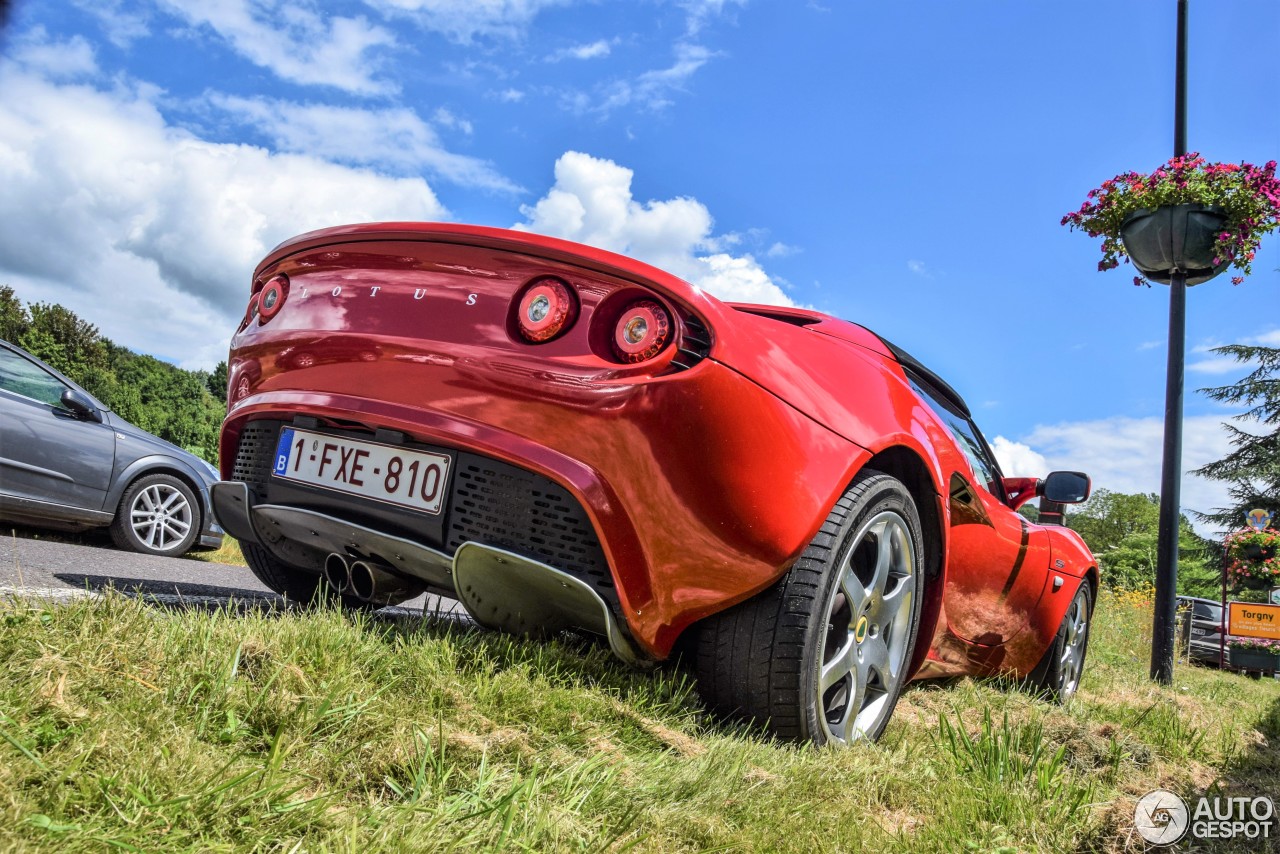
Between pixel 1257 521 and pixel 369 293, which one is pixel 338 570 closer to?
pixel 369 293

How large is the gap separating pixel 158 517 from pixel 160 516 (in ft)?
0.05

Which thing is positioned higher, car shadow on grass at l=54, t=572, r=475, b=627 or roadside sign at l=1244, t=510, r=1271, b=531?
roadside sign at l=1244, t=510, r=1271, b=531

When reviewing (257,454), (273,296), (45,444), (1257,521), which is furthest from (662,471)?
(1257,521)

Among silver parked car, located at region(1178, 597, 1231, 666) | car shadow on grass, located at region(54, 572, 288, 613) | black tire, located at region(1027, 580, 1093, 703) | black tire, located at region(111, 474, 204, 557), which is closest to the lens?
car shadow on grass, located at region(54, 572, 288, 613)

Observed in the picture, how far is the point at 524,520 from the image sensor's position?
213 centimetres

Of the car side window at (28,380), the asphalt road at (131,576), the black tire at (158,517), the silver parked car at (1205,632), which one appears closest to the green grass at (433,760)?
the asphalt road at (131,576)

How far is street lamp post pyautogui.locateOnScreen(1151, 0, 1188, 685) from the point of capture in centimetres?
643

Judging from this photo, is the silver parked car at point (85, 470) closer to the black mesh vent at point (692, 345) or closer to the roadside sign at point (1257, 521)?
the black mesh vent at point (692, 345)

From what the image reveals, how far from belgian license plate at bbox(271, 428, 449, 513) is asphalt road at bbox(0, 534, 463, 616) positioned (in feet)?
1.95

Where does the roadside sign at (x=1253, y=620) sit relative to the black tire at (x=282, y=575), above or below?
above

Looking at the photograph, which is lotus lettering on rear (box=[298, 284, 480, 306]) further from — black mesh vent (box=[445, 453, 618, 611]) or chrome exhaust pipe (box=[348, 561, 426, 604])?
chrome exhaust pipe (box=[348, 561, 426, 604])

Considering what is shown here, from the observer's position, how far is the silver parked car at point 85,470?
550 centimetres

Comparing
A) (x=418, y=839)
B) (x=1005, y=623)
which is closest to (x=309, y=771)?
(x=418, y=839)

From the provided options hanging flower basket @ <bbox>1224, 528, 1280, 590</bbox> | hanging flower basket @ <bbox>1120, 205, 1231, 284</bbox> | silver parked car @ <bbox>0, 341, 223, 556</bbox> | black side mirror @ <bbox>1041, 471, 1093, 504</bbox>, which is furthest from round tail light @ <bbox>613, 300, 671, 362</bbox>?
hanging flower basket @ <bbox>1224, 528, 1280, 590</bbox>
